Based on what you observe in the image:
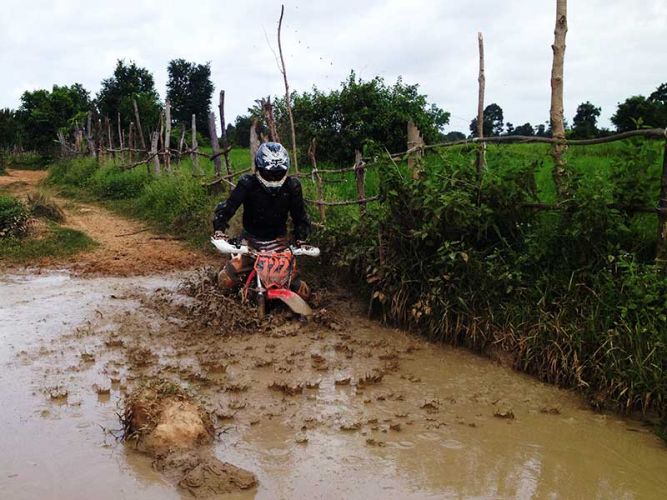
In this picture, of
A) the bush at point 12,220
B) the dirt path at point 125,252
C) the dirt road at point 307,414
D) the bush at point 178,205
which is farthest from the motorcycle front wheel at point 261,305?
the bush at point 12,220

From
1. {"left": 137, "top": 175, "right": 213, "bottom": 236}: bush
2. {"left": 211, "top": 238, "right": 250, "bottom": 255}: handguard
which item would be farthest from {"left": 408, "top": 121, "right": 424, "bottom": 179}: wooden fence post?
{"left": 137, "top": 175, "right": 213, "bottom": 236}: bush

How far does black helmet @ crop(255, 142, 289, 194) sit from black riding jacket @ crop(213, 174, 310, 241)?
8 cm

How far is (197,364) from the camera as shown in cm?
480

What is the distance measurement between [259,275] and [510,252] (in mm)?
2202

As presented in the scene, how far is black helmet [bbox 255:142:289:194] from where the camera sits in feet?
18.6

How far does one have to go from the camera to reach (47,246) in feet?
29.0

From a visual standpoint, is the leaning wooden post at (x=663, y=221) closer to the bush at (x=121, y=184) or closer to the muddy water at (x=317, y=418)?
the muddy water at (x=317, y=418)

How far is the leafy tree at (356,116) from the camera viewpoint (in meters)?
13.9

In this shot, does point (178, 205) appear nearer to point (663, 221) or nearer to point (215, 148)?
point (215, 148)

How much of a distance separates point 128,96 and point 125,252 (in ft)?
70.5

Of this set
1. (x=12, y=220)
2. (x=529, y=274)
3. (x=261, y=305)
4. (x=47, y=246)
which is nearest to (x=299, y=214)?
(x=261, y=305)

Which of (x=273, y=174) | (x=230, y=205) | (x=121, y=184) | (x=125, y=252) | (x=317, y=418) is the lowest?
(x=317, y=418)

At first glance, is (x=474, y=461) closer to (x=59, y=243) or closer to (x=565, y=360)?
(x=565, y=360)

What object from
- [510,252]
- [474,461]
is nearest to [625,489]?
[474,461]
